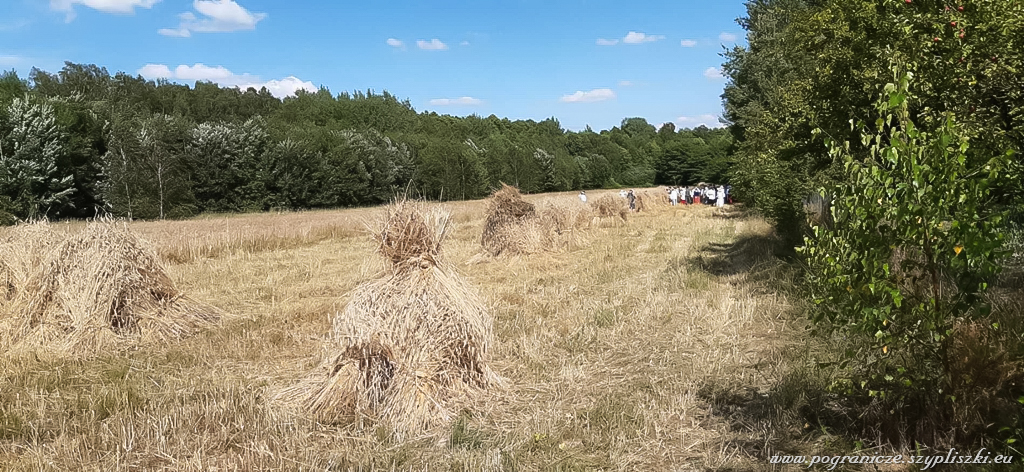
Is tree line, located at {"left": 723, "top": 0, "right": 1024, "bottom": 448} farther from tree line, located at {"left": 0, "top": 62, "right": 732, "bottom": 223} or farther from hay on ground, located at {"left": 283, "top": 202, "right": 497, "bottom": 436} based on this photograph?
tree line, located at {"left": 0, "top": 62, "right": 732, "bottom": 223}

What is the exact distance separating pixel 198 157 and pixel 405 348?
4567 cm

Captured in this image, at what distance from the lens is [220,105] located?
67.1 metres

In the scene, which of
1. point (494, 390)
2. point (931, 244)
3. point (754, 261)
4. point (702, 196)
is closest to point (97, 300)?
point (494, 390)

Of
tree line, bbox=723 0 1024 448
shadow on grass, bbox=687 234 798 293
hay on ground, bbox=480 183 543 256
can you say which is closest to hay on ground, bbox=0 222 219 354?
tree line, bbox=723 0 1024 448

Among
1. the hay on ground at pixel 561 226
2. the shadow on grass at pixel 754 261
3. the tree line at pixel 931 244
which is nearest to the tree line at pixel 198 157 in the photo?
the hay on ground at pixel 561 226

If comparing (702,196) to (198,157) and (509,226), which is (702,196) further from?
(198,157)

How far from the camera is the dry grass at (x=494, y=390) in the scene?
4.71m

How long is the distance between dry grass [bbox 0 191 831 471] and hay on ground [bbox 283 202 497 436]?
0.13m

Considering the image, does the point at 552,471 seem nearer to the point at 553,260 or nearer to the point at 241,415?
the point at 241,415

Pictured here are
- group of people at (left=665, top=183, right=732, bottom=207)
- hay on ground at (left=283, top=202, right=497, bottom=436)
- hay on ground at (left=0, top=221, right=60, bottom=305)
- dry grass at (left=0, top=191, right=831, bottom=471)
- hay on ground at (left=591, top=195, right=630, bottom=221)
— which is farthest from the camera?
group of people at (left=665, top=183, right=732, bottom=207)

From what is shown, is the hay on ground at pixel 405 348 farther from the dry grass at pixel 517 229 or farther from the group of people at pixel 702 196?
the group of people at pixel 702 196

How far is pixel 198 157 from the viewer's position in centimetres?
4509

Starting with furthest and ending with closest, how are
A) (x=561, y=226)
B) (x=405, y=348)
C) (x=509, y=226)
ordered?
(x=561, y=226), (x=509, y=226), (x=405, y=348)

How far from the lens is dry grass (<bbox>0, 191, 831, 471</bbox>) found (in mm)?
4711
